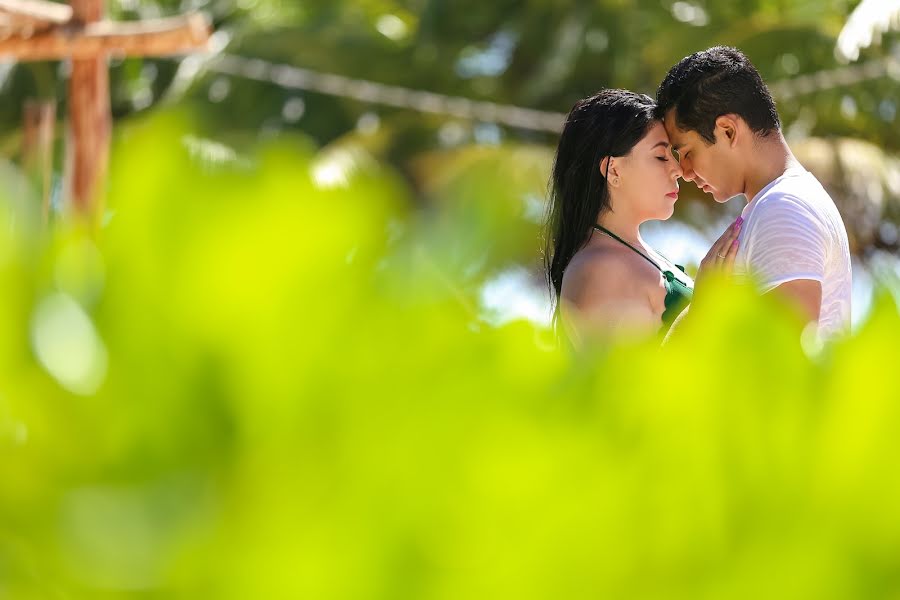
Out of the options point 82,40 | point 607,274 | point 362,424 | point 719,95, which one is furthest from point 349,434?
point 82,40

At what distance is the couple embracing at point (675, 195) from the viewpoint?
1.69 metres

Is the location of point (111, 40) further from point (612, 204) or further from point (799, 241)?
point (799, 241)

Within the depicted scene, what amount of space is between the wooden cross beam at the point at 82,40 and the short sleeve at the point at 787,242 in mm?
4130

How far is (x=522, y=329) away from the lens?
275 millimetres

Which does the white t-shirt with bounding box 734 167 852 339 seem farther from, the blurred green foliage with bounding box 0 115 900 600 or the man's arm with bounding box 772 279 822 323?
the blurred green foliage with bounding box 0 115 900 600

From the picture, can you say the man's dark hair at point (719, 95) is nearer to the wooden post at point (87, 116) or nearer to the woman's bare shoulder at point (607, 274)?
the woman's bare shoulder at point (607, 274)

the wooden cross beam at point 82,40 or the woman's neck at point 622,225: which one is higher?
the woman's neck at point 622,225

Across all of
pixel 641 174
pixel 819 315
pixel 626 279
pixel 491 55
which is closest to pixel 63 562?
pixel 819 315

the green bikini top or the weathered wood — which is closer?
the green bikini top

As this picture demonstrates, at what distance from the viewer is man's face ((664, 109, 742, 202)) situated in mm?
1985

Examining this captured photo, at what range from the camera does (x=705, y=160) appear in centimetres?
204

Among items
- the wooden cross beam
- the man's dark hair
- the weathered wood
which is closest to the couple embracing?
the man's dark hair

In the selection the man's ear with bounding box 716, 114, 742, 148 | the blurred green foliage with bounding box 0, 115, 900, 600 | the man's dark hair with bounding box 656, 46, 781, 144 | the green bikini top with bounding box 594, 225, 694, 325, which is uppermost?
the blurred green foliage with bounding box 0, 115, 900, 600

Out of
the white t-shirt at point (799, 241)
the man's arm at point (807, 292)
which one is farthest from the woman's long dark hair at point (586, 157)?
the man's arm at point (807, 292)
